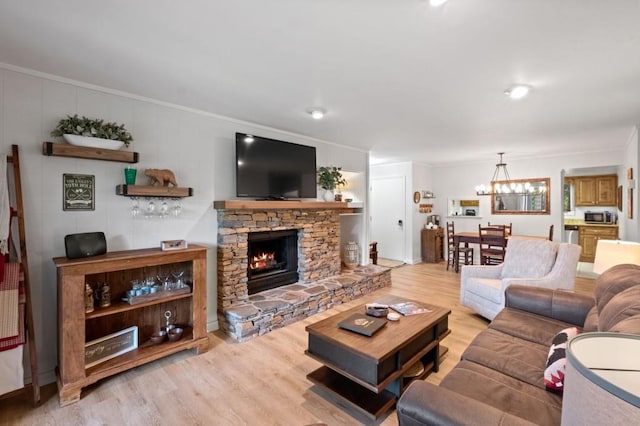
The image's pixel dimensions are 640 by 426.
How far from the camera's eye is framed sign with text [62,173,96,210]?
2.39m

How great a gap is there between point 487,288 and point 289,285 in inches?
93.3

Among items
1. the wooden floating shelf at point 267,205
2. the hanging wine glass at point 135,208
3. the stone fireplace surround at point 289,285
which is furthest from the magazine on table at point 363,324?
the hanging wine glass at point 135,208

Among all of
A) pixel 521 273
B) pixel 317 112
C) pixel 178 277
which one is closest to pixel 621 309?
pixel 521 273

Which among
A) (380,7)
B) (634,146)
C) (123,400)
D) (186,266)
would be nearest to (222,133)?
(186,266)

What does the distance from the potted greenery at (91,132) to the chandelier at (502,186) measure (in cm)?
622

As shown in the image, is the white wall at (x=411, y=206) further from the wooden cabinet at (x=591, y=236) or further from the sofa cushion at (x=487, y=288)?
the wooden cabinet at (x=591, y=236)

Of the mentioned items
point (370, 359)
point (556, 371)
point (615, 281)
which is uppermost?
point (615, 281)

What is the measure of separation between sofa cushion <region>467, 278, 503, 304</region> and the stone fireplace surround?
1.43 meters

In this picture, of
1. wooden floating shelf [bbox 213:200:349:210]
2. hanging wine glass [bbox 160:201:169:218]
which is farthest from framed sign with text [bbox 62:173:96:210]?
wooden floating shelf [bbox 213:200:349:210]

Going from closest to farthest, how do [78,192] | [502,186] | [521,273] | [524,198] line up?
[78,192] → [521,273] → [524,198] → [502,186]

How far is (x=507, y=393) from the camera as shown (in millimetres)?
1460

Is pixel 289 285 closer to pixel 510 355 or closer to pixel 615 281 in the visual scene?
pixel 510 355

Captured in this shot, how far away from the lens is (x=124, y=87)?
253 centimetres

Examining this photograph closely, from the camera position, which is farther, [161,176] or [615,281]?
[161,176]
